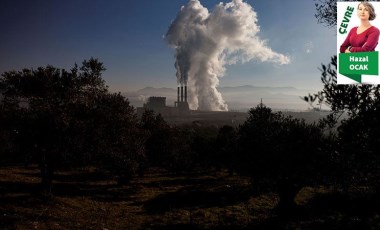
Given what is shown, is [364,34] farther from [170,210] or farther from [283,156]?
[170,210]

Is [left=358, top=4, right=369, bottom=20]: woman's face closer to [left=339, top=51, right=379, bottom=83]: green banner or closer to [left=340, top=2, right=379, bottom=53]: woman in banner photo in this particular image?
[left=340, top=2, right=379, bottom=53]: woman in banner photo

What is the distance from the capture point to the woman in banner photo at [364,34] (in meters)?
12.6

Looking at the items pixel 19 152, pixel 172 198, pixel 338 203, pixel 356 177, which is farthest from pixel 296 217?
pixel 19 152

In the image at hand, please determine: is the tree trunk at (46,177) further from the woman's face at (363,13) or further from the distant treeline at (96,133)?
the woman's face at (363,13)

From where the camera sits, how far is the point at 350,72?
14.1 metres

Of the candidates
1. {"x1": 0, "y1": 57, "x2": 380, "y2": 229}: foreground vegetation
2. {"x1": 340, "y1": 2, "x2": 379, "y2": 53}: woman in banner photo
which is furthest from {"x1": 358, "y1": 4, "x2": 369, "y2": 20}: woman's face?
{"x1": 0, "y1": 57, "x2": 380, "y2": 229}: foreground vegetation

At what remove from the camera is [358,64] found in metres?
13.0

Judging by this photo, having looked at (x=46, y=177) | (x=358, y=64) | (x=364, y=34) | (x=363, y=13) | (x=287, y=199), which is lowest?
(x=287, y=199)

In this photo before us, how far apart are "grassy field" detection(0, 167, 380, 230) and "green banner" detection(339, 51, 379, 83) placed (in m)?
6.55

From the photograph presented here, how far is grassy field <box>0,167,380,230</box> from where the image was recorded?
22.9 m

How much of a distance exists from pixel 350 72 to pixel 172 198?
27.8m

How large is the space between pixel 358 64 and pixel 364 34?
1.27m

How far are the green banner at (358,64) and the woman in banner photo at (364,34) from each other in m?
0.26

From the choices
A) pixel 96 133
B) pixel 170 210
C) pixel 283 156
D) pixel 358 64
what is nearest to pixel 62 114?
pixel 96 133
